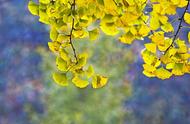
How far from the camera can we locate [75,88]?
4086 millimetres

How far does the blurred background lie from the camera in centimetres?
414

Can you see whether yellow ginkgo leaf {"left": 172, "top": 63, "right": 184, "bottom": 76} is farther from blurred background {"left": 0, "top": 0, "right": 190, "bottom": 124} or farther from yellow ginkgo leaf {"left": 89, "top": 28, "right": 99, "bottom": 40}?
blurred background {"left": 0, "top": 0, "right": 190, "bottom": 124}

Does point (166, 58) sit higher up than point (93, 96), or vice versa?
point (166, 58)

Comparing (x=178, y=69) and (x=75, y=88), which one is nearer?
(x=178, y=69)

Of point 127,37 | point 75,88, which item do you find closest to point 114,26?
point 127,37

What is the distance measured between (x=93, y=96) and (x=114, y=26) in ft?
10.8

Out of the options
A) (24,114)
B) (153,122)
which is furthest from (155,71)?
(24,114)

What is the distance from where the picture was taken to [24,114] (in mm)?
5406

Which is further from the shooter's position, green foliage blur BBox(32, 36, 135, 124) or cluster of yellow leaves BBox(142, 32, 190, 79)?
green foliage blur BBox(32, 36, 135, 124)

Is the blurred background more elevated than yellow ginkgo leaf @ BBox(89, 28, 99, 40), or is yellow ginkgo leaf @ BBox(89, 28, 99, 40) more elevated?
yellow ginkgo leaf @ BBox(89, 28, 99, 40)

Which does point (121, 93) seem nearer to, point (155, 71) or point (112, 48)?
point (112, 48)

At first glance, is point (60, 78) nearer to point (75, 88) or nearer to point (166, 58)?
point (166, 58)

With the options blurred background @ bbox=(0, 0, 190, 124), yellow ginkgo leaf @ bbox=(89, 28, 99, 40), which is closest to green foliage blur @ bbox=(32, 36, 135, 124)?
blurred background @ bbox=(0, 0, 190, 124)

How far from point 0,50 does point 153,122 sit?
1.62 metres
